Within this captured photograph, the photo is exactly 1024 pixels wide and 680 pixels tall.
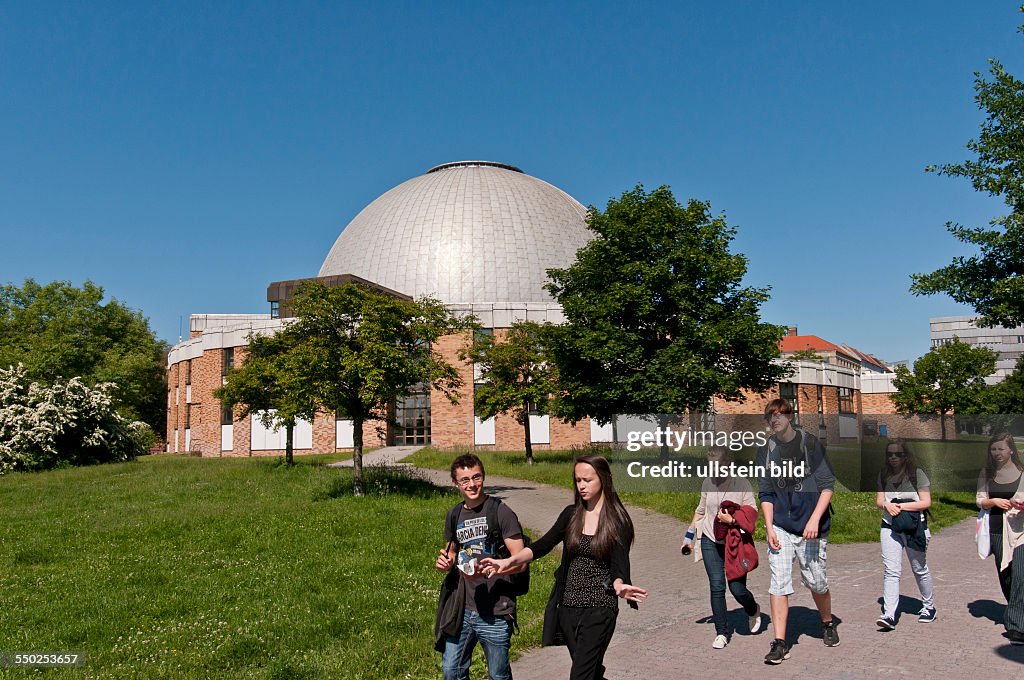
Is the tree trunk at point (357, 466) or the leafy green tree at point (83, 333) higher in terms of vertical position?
the leafy green tree at point (83, 333)

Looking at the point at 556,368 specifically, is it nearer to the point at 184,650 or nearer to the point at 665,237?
the point at 665,237

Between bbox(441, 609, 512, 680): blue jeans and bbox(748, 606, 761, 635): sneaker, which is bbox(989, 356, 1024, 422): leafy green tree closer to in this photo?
bbox(748, 606, 761, 635): sneaker

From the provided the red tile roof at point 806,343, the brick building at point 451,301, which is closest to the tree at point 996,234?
the brick building at point 451,301

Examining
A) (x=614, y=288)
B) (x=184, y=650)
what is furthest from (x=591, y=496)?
(x=614, y=288)

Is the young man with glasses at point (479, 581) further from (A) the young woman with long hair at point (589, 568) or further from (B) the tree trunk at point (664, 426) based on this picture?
(B) the tree trunk at point (664, 426)

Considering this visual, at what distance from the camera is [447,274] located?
63.8 meters

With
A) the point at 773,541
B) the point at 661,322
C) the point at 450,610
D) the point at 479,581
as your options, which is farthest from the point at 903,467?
the point at 661,322

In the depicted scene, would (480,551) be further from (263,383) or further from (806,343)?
(806,343)

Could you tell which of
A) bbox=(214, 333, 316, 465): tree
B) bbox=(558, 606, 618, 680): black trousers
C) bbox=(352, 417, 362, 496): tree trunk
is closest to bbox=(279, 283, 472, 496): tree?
bbox=(352, 417, 362, 496): tree trunk

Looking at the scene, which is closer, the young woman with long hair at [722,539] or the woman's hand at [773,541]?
the woman's hand at [773,541]

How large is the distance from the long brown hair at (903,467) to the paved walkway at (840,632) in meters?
1.52

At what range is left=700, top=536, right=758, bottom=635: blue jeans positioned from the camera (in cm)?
752

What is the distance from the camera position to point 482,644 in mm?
5129

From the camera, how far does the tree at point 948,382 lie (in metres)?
53.8
